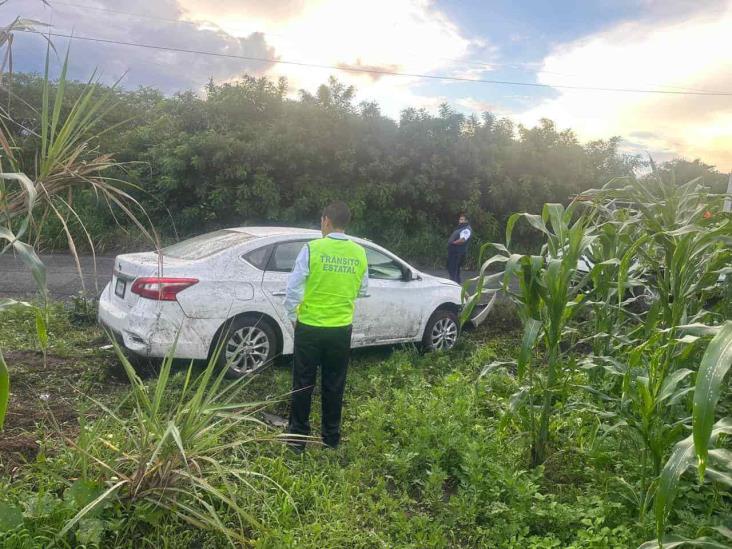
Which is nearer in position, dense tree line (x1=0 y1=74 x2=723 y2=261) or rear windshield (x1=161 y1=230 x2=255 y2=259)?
rear windshield (x1=161 y1=230 x2=255 y2=259)

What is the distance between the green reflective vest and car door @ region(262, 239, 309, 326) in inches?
61.2

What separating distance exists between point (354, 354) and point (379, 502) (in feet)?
11.9

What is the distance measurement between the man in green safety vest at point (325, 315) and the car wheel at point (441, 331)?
2974 mm

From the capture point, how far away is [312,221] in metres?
15.5

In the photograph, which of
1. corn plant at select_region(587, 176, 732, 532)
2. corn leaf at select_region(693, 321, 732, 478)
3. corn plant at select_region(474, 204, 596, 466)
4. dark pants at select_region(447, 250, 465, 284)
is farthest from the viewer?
dark pants at select_region(447, 250, 465, 284)

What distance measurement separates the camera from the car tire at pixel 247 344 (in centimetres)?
591

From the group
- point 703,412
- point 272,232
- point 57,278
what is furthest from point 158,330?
point 57,278

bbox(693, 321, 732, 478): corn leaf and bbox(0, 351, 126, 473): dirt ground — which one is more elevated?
bbox(693, 321, 732, 478): corn leaf

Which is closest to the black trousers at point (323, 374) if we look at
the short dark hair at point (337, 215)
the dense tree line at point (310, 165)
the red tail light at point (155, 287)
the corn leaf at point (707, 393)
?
the short dark hair at point (337, 215)

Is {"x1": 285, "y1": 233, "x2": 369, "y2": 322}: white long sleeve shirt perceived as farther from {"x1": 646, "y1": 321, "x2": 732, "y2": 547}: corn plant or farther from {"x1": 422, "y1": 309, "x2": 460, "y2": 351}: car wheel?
{"x1": 422, "y1": 309, "x2": 460, "y2": 351}: car wheel

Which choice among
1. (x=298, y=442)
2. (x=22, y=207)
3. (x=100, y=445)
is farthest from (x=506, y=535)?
(x=22, y=207)

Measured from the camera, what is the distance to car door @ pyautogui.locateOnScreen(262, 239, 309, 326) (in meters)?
6.13

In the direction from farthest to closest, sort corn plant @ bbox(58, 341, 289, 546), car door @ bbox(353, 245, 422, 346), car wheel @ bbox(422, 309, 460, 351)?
car wheel @ bbox(422, 309, 460, 351), car door @ bbox(353, 245, 422, 346), corn plant @ bbox(58, 341, 289, 546)

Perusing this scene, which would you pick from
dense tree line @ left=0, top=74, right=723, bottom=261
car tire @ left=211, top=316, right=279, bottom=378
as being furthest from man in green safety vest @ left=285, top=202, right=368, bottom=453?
dense tree line @ left=0, top=74, right=723, bottom=261
